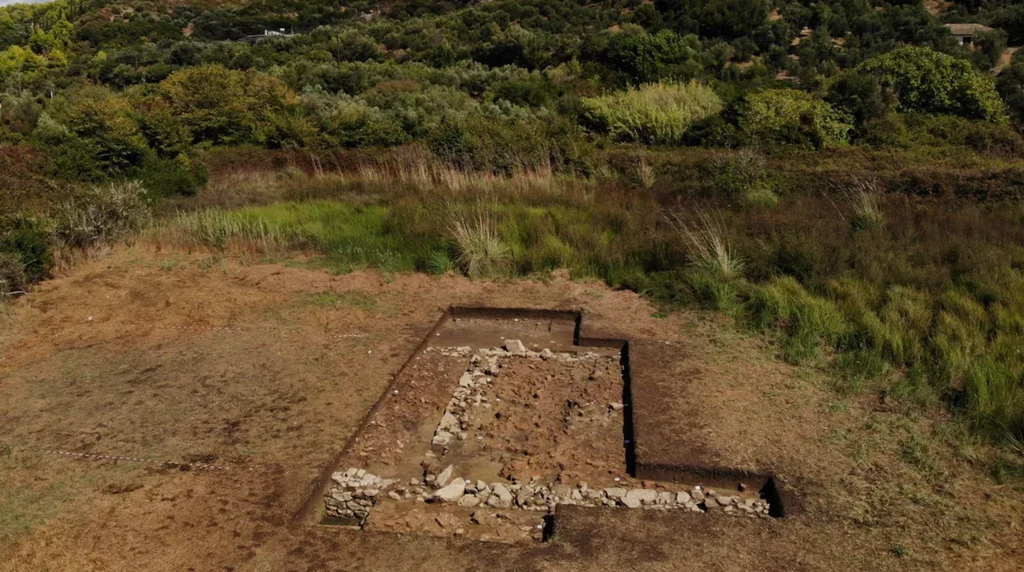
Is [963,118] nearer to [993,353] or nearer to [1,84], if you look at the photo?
[993,353]

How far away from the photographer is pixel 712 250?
28.6ft

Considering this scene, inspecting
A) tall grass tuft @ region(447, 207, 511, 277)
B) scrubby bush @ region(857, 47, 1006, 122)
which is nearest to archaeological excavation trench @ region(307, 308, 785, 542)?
tall grass tuft @ region(447, 207, 511, 277)

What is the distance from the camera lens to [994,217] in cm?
966

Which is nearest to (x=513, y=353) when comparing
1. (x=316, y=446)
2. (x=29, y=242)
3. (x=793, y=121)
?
(x=316, y=446)

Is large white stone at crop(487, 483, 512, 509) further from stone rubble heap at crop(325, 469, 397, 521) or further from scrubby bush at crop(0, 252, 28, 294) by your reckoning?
scrubby bush at crop(0, 252, 28, 294)

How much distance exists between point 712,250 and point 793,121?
803cm

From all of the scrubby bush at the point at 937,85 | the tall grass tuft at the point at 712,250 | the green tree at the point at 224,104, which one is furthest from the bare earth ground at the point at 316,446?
the scrubby bush at the point at 937,85

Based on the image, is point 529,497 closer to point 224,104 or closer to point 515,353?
point 515,353

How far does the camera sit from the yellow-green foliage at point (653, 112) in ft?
54.3

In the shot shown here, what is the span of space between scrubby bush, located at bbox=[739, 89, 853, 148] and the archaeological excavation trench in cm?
974

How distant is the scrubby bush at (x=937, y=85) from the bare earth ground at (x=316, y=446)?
42.2 feet

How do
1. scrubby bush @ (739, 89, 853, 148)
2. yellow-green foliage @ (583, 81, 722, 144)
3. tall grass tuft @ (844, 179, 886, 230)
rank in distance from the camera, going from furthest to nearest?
yellow-green foliage @ (583, 81, 722, 144) → scrubby bush @ (739, 89, 853, 148) → tall grass tuft @ (844, 179, 886, 230)

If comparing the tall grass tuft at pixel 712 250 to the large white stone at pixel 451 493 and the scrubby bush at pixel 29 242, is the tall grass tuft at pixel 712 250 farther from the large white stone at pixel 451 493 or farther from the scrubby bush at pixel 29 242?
the scrubby bush at pixel 29 242

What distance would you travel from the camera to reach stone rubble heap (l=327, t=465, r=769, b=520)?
4684 mm
